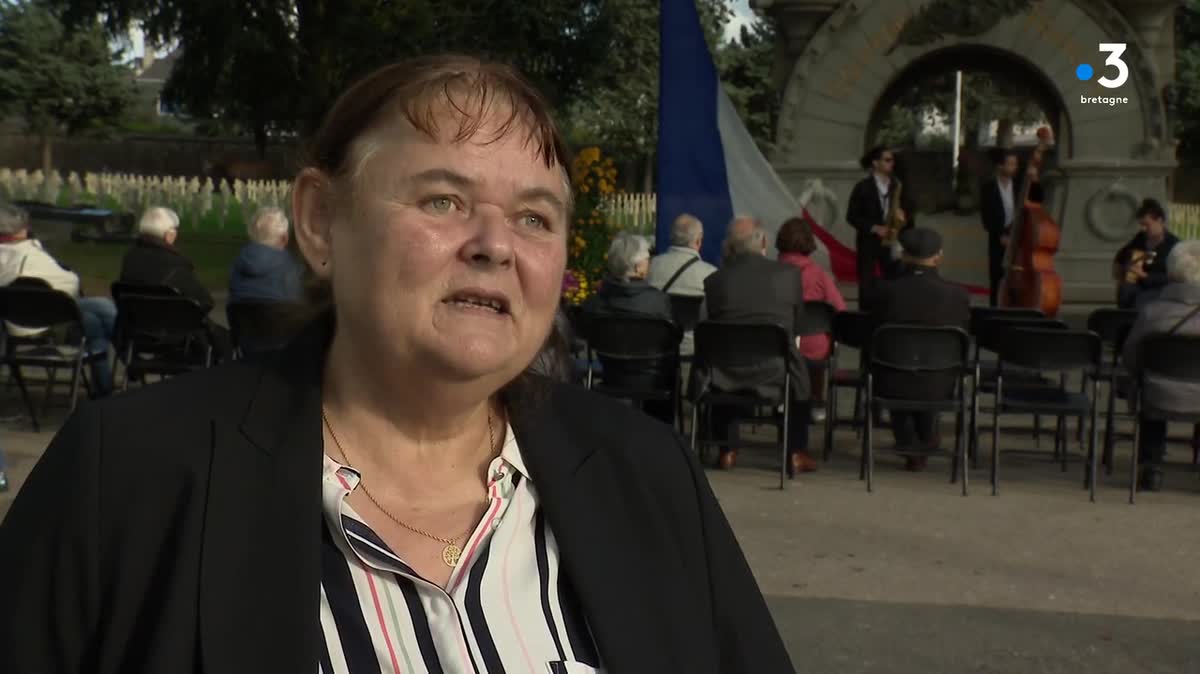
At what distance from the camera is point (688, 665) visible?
2.21m

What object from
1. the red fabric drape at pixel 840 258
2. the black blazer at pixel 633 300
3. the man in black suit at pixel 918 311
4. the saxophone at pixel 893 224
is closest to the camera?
the man in black suit at pixel 918 311

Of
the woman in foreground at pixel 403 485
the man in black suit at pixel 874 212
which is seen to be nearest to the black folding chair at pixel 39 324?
the man in black suit at pixel 874 212

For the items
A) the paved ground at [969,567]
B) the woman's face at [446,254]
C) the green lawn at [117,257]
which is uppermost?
the woman's face at [446,254]

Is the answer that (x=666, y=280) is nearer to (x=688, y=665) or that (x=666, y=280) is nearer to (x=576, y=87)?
(x=688, y=665)

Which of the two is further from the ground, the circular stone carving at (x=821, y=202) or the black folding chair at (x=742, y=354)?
the circular stone carving at (x=821, y=202)

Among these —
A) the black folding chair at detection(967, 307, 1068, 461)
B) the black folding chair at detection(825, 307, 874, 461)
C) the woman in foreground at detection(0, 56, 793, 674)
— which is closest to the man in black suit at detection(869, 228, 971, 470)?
the black folding chair at detection(967, 307, 1068, 461)

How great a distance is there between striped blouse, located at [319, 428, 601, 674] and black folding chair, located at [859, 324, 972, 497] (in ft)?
24.8

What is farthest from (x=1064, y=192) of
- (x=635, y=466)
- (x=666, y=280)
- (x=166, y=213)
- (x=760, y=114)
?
(x=760, y=114)

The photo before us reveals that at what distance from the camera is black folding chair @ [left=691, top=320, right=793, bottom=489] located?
9.82 m

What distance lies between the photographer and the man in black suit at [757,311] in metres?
9.96

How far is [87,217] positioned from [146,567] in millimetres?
34685

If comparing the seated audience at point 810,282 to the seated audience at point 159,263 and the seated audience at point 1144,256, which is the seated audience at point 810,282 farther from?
the seated audience at point 159,263

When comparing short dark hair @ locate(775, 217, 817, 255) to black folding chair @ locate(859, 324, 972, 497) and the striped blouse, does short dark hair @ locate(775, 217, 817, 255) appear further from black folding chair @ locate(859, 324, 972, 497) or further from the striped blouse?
the striped blouse

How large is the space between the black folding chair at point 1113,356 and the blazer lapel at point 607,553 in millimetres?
8017
